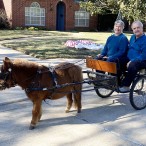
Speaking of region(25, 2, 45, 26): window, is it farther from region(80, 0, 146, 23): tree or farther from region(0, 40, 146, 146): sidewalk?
region(0, 40, 146, 146): sidewalk

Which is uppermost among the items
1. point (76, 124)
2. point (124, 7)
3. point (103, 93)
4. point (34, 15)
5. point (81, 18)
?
point (124, 7)

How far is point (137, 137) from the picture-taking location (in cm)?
505

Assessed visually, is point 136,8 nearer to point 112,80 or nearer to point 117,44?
point 117,44

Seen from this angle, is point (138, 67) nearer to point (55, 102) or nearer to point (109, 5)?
point (55, 102)

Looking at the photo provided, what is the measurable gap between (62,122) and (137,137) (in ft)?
4.25

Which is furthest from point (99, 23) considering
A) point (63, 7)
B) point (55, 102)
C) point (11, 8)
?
point (55, 102)

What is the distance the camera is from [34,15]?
98.0 ft

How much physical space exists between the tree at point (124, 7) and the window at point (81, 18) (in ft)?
8.10

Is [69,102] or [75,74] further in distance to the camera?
[69,102]

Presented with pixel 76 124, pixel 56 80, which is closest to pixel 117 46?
pixel 56 80

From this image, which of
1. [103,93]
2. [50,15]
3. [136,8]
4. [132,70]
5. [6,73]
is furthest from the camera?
[50,15]

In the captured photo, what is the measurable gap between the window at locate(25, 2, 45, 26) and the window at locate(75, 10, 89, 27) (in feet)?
11.0

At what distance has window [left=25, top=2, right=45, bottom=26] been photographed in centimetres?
2964

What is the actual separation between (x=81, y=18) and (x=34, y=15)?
15.2 feet
